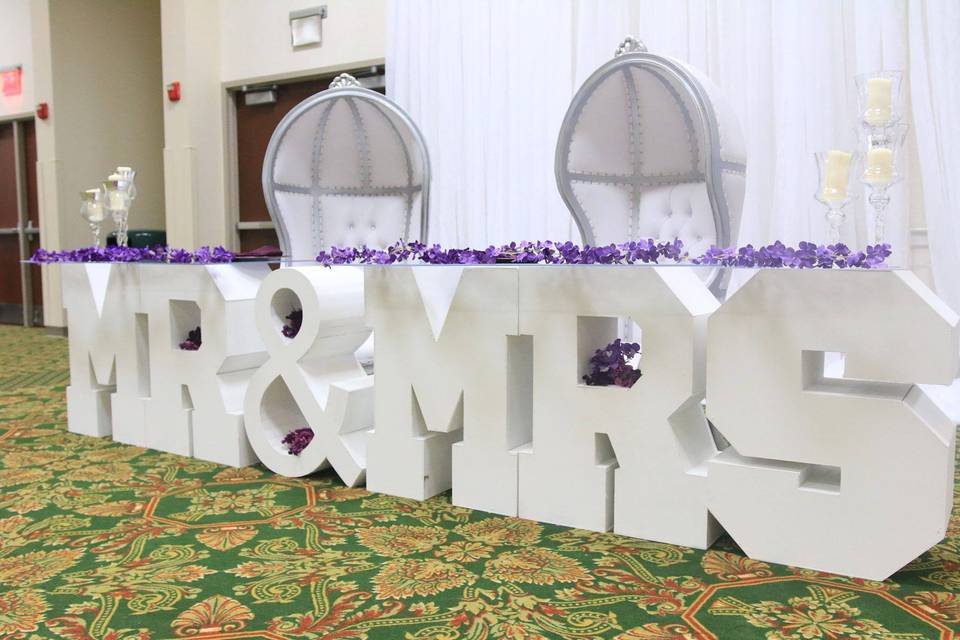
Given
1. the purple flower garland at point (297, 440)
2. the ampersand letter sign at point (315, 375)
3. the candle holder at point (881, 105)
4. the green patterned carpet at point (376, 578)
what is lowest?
the green patterned carpet at point (376, 578)

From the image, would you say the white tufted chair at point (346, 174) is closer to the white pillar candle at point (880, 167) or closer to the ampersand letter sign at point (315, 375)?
the ampersand letter sign at point (315, 375)

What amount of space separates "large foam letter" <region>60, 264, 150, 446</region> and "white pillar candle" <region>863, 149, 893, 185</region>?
2.37 metres

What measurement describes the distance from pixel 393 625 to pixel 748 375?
0.93 metres

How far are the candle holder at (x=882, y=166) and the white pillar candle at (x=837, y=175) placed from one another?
0.05 metres

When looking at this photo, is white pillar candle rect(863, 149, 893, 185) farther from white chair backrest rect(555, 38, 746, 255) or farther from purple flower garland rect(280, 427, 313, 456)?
purple flower garland rect(280, 427, 313, 456)

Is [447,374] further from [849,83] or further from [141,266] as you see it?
[849,83]

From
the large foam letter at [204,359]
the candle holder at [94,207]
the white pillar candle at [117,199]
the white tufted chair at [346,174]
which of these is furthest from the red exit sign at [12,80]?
the large foam letter at [204,359]

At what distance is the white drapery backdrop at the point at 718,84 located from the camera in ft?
12.6

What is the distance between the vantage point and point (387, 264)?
2.33 meters

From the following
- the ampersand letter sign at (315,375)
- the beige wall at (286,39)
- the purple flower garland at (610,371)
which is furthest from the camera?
the beige wall at (286,39)

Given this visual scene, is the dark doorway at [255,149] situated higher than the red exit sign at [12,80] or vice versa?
the red exit sign at [12,80]

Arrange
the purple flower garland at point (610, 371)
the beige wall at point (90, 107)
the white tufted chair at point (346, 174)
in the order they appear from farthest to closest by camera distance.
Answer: the beige wall at point (90, 107), the white tufted chair at point (346, 174), the purple flower garland at point (610, 371)

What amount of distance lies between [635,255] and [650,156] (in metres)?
1.55

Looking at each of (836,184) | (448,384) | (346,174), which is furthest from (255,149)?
(836,184)
